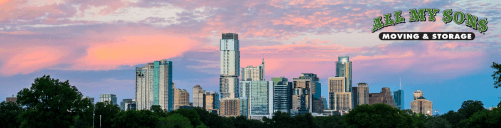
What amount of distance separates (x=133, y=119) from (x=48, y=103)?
577 inches

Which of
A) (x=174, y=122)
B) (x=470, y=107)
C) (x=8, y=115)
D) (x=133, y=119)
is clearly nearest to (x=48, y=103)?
(x=133, y=119)

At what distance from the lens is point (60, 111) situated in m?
74.7

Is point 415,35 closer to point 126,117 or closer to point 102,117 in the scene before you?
point 126,117

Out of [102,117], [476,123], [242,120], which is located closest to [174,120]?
[102,117]

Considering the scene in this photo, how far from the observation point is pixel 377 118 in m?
100

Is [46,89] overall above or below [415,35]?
below

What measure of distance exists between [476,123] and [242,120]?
91.0m

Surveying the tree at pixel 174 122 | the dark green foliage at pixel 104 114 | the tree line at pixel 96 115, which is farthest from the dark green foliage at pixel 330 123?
the dark green foliage at pixel 104 114

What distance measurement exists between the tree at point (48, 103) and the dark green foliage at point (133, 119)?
9.62 m

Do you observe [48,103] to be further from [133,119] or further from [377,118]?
[377,118]

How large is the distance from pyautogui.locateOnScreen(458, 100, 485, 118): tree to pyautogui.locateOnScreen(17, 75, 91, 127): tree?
92332 mm

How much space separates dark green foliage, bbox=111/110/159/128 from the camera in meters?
85.6

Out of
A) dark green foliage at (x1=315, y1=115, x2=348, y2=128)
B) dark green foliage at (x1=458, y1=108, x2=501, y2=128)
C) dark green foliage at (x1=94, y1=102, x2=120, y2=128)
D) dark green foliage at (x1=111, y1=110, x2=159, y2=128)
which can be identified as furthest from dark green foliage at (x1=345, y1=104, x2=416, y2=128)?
dark green foliage at (x1=315, y1=115, x2=348, y2=128)

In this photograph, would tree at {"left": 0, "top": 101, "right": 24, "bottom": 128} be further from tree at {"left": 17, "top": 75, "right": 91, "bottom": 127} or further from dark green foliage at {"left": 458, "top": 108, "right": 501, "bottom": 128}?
dark green foliage at {"left": 458, "top": 108, "right": 501, "bottom": 128}
